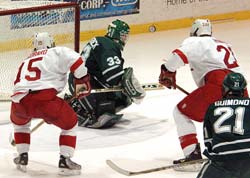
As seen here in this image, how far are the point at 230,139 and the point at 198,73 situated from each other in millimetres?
1344

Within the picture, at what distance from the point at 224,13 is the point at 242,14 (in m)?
0.35

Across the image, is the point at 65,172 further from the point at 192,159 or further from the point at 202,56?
the point at 202,56

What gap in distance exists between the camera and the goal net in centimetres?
689

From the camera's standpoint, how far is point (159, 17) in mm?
10391

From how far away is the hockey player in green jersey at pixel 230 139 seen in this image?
394cm

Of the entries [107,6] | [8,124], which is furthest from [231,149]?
[107,6]

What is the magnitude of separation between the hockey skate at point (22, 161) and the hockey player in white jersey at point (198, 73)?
3.08 feet

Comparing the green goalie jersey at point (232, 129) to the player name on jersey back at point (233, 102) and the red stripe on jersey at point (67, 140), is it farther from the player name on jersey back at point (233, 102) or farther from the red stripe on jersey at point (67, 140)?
the red stripe on jersey at point (67, 140)

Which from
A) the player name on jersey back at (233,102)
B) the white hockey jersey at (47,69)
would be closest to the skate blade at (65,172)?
the white hockey jersey at (47,69)

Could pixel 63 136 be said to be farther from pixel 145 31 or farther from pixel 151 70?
pixel 145 31

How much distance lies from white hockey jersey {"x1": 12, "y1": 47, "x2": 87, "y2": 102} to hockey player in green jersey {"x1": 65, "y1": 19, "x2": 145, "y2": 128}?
0.94m

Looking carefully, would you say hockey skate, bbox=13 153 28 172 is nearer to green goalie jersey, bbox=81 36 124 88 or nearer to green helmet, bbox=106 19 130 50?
green goalie jersey, bbox=81 36 124 88

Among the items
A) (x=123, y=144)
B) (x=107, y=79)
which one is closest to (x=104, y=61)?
(x=107, y=79)

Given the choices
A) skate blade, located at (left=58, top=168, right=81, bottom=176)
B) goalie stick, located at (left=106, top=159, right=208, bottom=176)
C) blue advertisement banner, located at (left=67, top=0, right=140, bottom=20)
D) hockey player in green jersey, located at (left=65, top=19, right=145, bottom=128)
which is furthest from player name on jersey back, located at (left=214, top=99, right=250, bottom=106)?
blue advertisement banner, located at (left=67, top=0, right=140, bottom=20)
